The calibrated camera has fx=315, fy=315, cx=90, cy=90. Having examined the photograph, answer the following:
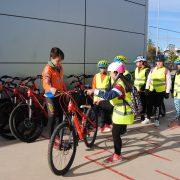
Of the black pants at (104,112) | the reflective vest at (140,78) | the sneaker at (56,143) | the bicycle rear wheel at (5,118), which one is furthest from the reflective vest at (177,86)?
the sneaker at (56,143)

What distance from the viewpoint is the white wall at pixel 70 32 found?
7.28m

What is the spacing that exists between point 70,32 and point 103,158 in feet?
14.5

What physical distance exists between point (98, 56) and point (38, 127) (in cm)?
413

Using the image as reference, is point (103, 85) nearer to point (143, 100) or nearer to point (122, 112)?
point (143, 100)

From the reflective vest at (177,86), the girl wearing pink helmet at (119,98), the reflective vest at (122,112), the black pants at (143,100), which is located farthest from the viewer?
the black pants at (143,100)

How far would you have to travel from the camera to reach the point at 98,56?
955 centimetres

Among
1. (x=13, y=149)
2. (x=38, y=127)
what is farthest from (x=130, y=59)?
(x=13, y=149)

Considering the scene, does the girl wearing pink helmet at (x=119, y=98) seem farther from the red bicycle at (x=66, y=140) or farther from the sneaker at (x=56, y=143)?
the sneaker at (x=56, y=143)

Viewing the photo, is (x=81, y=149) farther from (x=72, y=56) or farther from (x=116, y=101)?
(x=72, y=56)

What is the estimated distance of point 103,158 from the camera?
16.9 feet

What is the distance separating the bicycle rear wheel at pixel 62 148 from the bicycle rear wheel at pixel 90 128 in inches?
30.0

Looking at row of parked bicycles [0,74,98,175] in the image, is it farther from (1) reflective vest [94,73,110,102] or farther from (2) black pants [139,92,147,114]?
(2) black pants [139,92,147,114]

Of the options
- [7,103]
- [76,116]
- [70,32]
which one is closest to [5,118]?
[7,103]

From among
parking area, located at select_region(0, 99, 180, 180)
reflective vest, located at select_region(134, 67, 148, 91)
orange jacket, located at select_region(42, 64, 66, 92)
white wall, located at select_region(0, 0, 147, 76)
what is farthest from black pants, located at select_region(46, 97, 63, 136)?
reflective vest, located at select_region(134, 67, 148, 91)
